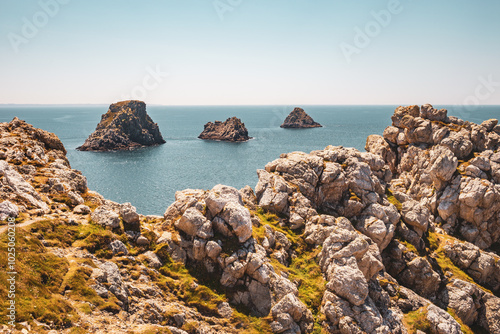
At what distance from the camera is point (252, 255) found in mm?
23297

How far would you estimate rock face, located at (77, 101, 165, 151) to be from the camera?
504ft

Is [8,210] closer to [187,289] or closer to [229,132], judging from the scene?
[187,289]

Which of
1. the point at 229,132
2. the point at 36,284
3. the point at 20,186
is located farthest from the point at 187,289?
the point at 229,132

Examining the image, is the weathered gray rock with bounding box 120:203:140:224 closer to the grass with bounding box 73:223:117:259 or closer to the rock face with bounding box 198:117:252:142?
the grass with bounding box 73:223:117:259

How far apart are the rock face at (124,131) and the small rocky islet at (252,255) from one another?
442 ft

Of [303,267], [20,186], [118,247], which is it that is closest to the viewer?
A: [118,247]

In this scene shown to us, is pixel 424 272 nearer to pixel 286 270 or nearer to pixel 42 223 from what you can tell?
pixel 286 270

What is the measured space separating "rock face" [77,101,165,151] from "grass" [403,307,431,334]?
500 feet

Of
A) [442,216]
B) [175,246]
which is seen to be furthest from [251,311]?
[442,216]

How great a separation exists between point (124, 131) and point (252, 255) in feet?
531

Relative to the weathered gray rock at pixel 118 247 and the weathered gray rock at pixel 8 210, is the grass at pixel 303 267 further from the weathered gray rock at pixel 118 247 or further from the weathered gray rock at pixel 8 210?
the weathered gray rock at pixel 8 210

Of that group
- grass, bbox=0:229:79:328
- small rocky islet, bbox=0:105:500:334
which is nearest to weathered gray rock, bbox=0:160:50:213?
small rocky islet, bbox=0:105:500:334

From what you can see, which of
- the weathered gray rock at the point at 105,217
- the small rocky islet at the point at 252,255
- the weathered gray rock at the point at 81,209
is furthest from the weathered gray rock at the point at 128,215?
the weathered gray rock at the point at 81,209

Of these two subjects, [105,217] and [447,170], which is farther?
[447,170]
